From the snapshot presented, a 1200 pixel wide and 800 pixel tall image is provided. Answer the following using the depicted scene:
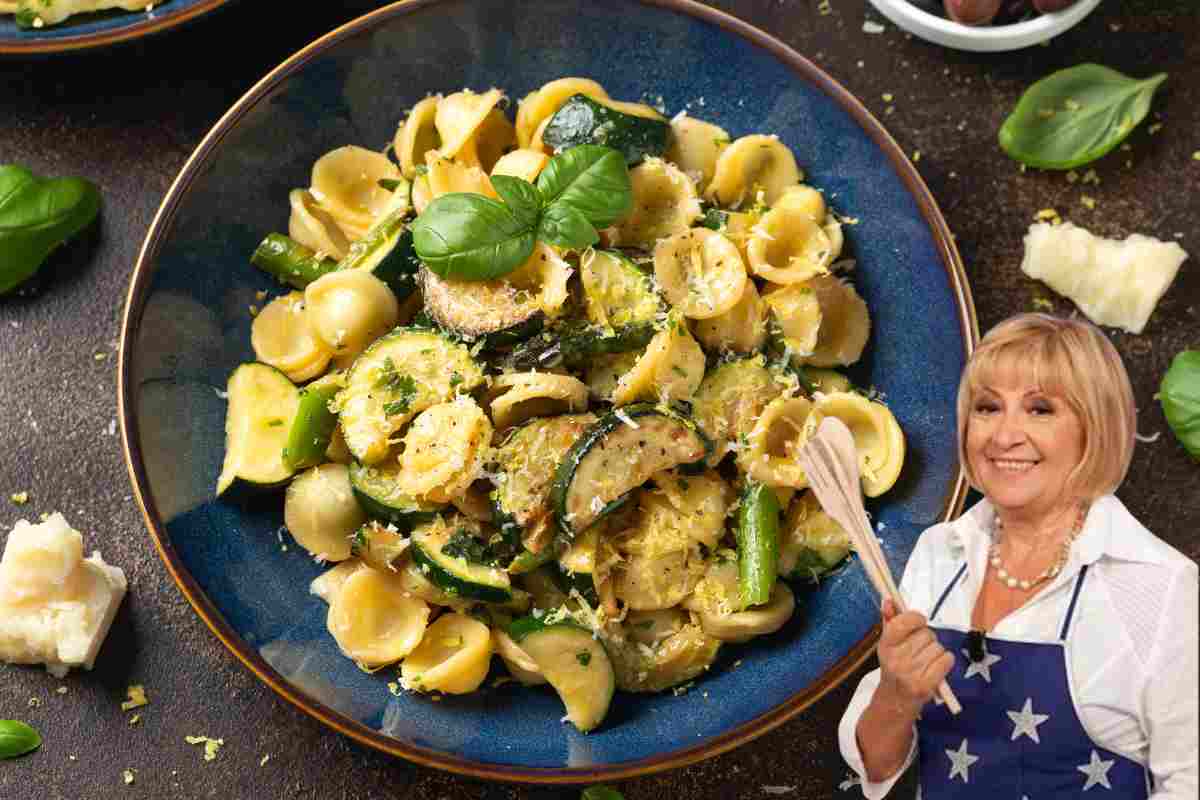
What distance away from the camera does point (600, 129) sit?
2.46 metres

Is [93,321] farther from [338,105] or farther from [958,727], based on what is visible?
[958,727]

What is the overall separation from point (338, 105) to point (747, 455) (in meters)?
1.14

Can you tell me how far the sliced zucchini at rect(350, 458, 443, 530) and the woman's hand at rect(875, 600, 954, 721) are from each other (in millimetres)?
885

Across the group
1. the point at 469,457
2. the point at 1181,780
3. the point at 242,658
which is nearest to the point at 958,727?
the point at 1181,780

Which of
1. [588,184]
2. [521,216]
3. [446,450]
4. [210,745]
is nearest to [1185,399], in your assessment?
[588,184]

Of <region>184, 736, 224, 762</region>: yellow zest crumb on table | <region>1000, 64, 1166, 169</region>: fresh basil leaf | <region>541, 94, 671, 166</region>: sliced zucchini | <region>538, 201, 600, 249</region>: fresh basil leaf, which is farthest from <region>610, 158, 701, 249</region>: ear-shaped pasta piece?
<region>184, 736, 224, 762</region>: yellow zest crumb on table

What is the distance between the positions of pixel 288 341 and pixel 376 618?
0.62 m

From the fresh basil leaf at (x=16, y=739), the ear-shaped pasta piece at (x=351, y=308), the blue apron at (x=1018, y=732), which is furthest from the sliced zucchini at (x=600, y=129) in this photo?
the fresh basil leaf at (x=16, y=739)

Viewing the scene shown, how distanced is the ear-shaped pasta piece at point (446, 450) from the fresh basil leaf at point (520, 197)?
1.15 ft

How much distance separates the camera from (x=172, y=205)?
8.23 ft

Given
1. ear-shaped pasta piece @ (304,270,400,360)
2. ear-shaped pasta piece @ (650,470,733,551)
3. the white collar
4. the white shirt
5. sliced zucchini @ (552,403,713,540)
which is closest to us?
the white shirt

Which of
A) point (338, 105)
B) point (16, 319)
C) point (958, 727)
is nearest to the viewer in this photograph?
point (958, 727)

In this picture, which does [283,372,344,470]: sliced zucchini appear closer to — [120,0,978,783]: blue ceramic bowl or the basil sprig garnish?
[120,0,978,783]: blue ceramic bowl

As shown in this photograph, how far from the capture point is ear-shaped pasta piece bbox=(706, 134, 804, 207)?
2578mm
